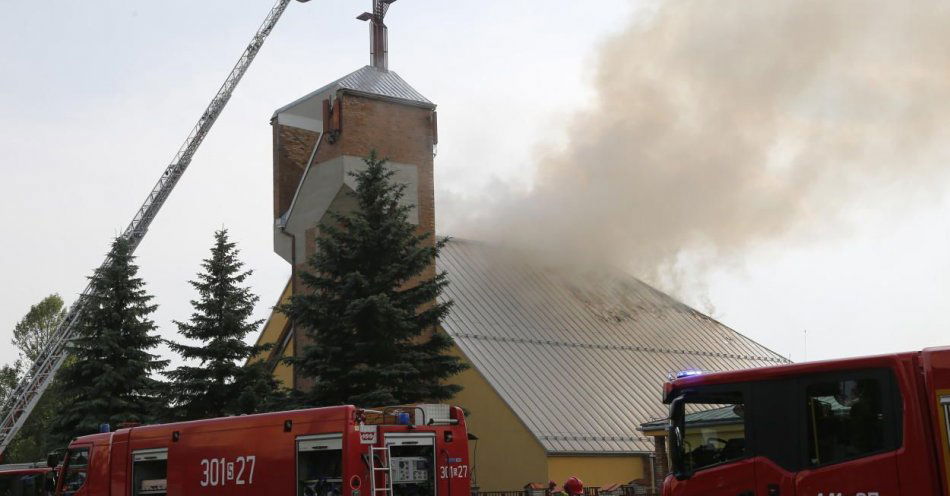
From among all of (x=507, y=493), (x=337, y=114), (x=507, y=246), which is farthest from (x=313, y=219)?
(x=507, y=493)

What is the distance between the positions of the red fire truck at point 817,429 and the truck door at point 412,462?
478 centimetres

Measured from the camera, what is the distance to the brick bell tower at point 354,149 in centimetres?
3316

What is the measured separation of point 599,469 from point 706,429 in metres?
19.3

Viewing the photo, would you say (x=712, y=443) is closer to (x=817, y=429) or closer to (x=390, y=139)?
(x=817, y=429)

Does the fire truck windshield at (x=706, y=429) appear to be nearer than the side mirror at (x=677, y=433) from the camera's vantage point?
Yes

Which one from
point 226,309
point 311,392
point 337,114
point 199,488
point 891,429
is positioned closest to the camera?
point 891,429

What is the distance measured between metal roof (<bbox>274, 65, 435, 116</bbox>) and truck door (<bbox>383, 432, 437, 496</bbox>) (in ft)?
65.4

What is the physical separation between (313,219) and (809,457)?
84.9 ft

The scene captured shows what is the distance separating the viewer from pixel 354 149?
1304 inches

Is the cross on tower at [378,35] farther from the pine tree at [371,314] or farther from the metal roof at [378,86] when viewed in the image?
the pine tree at [371,314]

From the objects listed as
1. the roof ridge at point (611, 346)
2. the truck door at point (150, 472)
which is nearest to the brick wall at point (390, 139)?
the roof ridge at point (611, 346)

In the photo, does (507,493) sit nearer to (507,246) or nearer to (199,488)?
(199,488)

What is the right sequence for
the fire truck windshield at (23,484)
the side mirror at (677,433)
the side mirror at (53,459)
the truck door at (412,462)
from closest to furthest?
1. the side mirror at (677,433)
2. the truck door at (412,462)
3. the side mirror at (53,459)
4. the fire truck windshield at (23,484)

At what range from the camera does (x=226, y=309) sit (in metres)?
30.0
